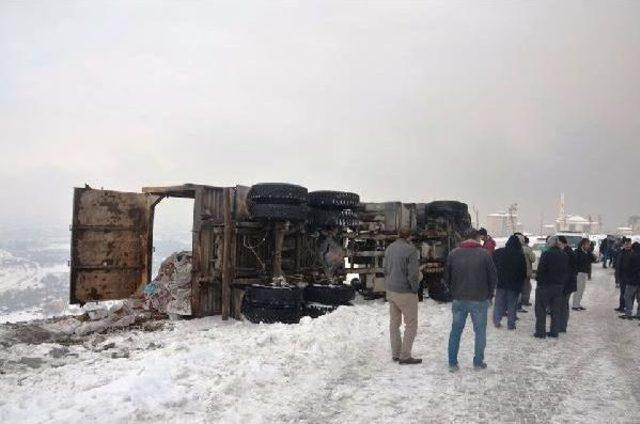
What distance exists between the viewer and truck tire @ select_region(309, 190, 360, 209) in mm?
12648

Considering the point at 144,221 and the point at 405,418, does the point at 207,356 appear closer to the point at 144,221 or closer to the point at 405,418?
the point at 405,418

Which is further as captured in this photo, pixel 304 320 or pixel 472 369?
pixel 304 320

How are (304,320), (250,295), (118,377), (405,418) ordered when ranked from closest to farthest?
(405,418)
(118,377)
(304,320)
(250,295)

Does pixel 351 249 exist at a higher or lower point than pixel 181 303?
higher

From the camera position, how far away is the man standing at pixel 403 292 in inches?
280

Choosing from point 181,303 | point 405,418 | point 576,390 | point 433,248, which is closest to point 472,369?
point 576,390

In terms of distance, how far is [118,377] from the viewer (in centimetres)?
598

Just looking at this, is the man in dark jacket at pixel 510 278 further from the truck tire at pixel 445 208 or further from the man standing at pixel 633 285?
the truck tire at pixel 445 208

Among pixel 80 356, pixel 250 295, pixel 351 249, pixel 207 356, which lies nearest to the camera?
pixel 207 356

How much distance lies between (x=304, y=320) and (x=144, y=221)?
5474mm

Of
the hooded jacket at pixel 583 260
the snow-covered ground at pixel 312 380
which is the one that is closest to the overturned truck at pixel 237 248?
the snow-covered ground at pixel 312 380

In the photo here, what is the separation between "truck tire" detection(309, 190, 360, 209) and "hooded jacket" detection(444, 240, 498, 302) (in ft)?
18.9

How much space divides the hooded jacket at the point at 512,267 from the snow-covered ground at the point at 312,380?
1399 millimetres

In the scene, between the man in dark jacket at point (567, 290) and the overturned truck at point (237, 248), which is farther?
the overturned truck at point (237, 248)
